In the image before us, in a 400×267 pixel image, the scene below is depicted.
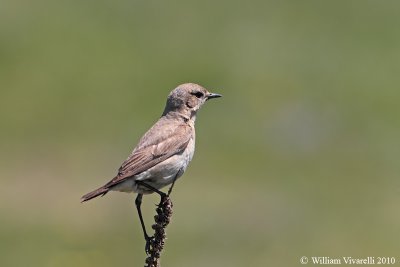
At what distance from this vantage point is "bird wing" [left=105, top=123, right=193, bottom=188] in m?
9.08

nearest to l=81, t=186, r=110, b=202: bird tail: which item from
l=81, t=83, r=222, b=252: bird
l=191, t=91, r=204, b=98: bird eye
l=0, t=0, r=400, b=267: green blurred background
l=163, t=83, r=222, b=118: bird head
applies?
l=81, t=83, r=222, b=252: bird

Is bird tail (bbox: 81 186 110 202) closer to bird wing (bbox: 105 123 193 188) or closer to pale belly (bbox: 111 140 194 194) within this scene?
bird wing (bbox: 105 123 193 188)

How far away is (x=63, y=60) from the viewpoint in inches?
1271

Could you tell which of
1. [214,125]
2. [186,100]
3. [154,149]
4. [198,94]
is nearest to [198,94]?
[198,94]

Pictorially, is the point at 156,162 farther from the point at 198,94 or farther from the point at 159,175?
the point at 198,94

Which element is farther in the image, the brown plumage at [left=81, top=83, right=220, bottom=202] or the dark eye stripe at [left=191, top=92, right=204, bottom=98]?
the dark eye stripe at [left=191, top=92, right=204, bottom=98]

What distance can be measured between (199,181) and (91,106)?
644cm

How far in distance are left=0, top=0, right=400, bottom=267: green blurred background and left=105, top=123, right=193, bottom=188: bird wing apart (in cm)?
763

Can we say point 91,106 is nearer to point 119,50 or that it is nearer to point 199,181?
point 119,50

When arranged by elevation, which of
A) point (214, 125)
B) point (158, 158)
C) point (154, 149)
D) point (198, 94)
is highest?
point (214, 125)

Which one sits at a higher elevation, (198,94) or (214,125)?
(214,125)

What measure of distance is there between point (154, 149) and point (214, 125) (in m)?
18.6

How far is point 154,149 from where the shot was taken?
9.48 meters

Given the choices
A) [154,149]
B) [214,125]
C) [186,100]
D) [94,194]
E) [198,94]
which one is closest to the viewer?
[94,194]
